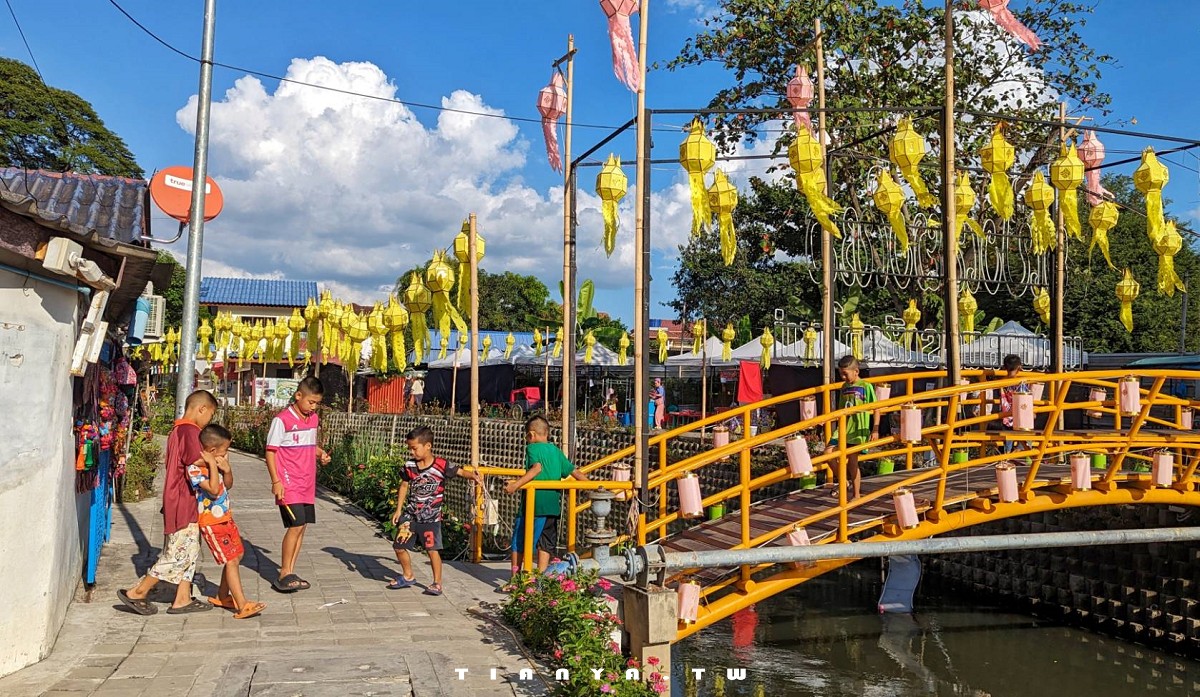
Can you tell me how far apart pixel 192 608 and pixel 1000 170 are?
897cm

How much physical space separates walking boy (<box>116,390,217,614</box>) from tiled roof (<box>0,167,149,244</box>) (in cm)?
224

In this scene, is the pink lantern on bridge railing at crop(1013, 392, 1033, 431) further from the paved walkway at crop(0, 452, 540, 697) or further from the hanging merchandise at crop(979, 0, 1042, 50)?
the paved walkway at crop(0, 452, 540, 697)

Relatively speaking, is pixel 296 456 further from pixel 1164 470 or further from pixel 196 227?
pixel 1164 470

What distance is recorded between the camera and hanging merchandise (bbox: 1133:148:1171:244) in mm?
10539

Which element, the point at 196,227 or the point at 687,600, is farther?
the point at 196,227

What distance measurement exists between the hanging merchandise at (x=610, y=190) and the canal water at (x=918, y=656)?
453 centimetres

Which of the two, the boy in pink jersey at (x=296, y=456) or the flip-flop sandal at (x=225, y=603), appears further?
the boy in pink jersey at (x=296, y=456)

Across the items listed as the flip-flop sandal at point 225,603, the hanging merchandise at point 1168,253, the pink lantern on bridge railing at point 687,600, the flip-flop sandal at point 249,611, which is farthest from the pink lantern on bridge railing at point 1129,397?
the flip-flop sandal at point 225,603

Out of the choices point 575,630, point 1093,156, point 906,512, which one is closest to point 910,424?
point 906,512

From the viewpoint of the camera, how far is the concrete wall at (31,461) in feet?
16.9

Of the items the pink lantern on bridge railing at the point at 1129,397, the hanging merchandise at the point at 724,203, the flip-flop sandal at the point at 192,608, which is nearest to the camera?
the flip-flop sandal at the point at 192,608

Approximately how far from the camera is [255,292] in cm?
5628

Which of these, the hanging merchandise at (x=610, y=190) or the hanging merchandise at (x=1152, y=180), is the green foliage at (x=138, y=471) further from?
the hanging merchandise at (x=1152, y=180)

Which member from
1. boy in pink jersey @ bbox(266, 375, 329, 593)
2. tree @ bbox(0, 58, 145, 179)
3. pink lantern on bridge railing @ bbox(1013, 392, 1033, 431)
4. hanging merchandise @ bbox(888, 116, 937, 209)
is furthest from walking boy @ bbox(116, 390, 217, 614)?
tree @ bbox(0, 58, 145, 179)
